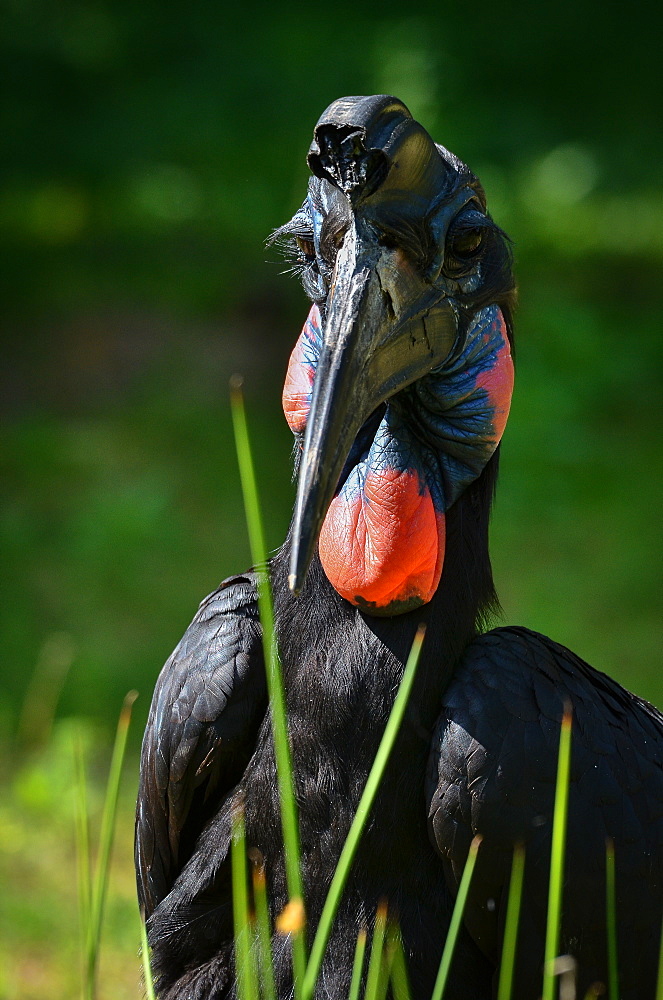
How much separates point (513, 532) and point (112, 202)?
4014 mm

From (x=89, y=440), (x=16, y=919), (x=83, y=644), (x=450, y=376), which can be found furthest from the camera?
(x=89, y=440)

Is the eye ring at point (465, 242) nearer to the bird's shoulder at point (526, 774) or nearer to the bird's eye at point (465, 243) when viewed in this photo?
the bird's eye at point (465, 243)

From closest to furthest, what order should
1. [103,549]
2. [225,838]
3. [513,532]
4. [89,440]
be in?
[225,838], [103,549], [513,532], [89,440]

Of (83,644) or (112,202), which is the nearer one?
(83,644)

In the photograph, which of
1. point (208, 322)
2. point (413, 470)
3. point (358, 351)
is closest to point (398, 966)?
point (413, 470)

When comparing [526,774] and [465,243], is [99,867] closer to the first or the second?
[526,774]

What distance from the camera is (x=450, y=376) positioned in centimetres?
203

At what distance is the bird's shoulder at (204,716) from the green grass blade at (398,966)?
396 mm

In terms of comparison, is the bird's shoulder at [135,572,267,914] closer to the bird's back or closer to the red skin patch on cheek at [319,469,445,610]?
the red skin patch on cheek at [319,469,445,610]

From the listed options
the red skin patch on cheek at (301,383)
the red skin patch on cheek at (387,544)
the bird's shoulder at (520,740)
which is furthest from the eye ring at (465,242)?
the bird's shoulder at (520,740)

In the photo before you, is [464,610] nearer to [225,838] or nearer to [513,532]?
[225,838]

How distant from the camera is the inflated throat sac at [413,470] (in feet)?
6.43

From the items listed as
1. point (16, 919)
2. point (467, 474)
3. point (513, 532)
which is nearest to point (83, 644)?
point (16, 919)

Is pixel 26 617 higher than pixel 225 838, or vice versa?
pixel 26 617
